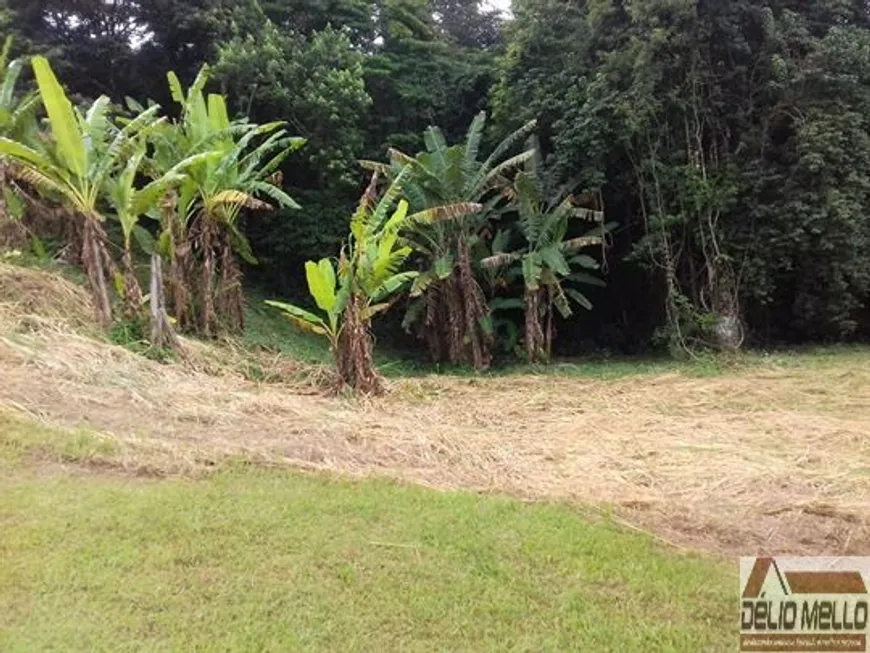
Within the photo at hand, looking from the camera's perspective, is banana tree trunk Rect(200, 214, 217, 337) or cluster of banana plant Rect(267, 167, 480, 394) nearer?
cluster of banana plant Rect(267, 167, 480, 394)

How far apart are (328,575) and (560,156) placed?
918 centimetres

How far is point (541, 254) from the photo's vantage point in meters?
10.6

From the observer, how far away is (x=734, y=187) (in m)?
10.4

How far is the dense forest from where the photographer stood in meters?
9.92

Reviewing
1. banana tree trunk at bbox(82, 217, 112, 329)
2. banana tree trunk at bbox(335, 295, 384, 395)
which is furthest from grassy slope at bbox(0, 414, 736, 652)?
banana tree trunk at bbox(82, 217, 112, 329)

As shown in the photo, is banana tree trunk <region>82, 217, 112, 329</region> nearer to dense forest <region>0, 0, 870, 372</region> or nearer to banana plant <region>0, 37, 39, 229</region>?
dense forest <region>0, 0, 870, 372</region>

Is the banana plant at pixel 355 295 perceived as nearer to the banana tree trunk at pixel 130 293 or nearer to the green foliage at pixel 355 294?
the green foliage at pixel 355 294

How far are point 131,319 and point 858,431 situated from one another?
679 cm

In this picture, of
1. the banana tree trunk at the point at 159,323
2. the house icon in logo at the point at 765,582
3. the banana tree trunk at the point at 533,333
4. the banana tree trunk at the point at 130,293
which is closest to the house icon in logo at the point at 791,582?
the house icon in logo at the point at 765,582

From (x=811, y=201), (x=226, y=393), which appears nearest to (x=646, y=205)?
(x=811, y=201)

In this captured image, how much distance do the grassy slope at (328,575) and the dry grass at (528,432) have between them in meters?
0.51

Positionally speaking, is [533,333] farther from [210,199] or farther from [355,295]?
[210,199]

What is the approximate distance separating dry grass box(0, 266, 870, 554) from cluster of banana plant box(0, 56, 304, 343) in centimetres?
91

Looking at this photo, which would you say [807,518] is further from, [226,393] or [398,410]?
[226,393]
